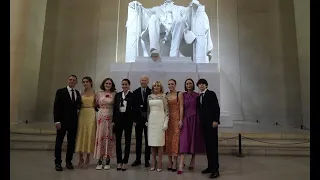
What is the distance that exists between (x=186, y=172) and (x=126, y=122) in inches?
46.8

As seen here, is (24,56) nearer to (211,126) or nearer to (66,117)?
(66,117)

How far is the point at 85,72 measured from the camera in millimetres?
9516

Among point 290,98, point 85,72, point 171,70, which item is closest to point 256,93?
point 290,98

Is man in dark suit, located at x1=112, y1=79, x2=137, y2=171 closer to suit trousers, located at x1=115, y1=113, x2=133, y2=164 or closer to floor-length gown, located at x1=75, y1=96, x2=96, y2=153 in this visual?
suit trousers, located at x1=115, y1=113, x2=133, y2=164

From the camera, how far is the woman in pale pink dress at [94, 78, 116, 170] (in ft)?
12.4

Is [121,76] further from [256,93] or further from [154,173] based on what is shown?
[256,93]

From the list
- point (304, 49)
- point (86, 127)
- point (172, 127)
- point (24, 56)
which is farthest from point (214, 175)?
point (24, 56)

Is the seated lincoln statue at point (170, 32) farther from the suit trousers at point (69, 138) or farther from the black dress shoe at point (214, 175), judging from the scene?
the black dress shoe at point (214, 175)

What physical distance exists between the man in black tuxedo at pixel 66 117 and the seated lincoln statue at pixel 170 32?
13.5 ft

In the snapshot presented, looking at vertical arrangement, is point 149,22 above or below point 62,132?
above

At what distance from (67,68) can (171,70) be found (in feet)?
15.4

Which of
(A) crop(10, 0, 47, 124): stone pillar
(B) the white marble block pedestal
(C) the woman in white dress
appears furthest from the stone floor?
(A) crop(10, 0, 47, 124): stone pillar

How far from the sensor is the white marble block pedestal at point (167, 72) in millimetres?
6801
